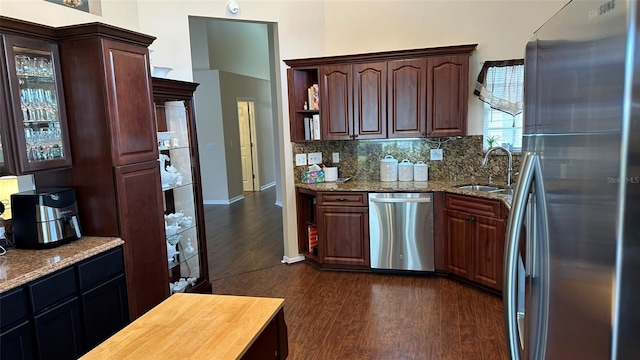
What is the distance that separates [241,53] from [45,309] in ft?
25.8

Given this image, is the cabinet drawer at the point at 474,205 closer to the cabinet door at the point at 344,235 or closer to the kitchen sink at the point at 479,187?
the kitchen sink at the point at 479,187

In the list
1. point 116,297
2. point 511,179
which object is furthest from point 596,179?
point 511,179

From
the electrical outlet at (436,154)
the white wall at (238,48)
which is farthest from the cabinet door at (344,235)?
the white wall at (238,48)

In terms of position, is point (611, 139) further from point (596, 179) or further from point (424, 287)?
point (424, 287)

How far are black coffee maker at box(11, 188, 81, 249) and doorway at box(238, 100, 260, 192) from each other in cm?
696

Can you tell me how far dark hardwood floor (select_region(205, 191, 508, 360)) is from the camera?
276cm

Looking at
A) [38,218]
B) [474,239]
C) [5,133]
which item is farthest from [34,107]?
[474,239]

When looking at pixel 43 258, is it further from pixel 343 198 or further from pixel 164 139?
pixel 343 198

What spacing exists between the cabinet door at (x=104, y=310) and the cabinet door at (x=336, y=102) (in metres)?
2.54

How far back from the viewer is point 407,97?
409cm

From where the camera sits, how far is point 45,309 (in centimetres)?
203

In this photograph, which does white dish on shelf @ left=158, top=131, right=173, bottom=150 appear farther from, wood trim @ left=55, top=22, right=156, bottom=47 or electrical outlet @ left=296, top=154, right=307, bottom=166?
electrical outlet @ left=296, top=154, right=307, bottom=166

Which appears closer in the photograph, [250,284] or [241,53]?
[250,284]

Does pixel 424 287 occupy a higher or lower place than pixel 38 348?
lower
